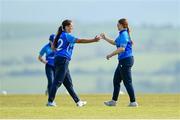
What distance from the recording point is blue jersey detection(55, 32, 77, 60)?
806 inches

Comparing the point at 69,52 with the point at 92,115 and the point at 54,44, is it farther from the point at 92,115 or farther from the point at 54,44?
the point at 92,115

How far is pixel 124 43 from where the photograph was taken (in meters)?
20.7

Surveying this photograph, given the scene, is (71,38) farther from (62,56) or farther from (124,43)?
(124,43)

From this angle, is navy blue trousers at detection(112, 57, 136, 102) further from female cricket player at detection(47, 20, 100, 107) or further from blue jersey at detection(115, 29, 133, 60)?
female cricket player at detection(47, 20, 100, 107)

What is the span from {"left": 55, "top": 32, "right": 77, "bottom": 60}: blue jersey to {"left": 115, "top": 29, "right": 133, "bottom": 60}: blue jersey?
1156 millimetres

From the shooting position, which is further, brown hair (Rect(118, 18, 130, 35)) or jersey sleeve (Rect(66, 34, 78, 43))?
brown hair (Rect(118, 18, 130, 35))

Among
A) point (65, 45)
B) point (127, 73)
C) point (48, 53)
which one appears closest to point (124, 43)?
point (127, 73)

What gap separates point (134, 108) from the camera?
65.3ft

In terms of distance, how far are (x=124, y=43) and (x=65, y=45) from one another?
145 cm

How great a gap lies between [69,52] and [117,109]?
217cm

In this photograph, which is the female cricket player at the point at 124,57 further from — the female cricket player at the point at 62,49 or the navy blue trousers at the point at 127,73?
the female cricket player at the point at 62,49

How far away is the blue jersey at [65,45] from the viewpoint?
806 inches

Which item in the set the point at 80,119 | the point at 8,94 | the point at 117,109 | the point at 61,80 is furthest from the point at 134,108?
the point at 8,94

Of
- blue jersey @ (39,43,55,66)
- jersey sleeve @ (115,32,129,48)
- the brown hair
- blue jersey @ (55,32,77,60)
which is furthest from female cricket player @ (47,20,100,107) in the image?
blue jersey @ (39,43,55,66)
